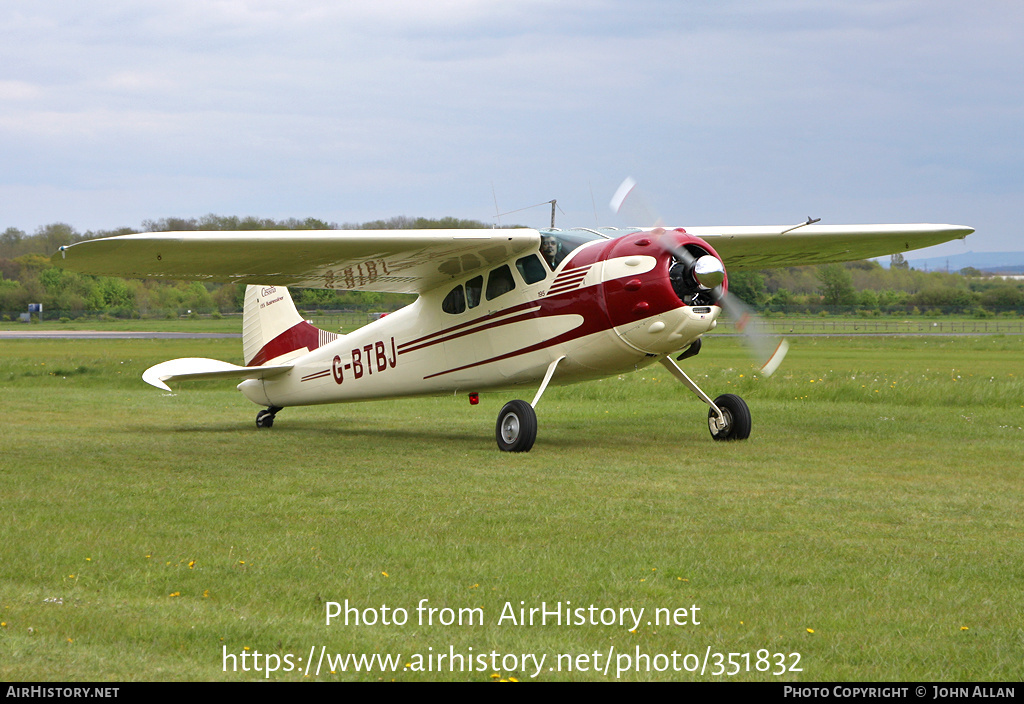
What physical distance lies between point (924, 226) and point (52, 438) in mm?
14289

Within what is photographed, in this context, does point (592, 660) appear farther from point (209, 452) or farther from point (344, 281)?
point (344, 281)

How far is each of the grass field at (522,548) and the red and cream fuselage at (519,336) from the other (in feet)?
3.52

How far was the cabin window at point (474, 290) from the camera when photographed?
1406cm

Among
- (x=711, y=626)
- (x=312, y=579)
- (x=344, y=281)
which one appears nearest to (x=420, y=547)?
(x=312, y=579)

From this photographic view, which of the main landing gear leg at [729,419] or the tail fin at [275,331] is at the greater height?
the tail fin at [275,331]

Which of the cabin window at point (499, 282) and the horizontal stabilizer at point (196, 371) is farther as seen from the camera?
the horizontal stabilizer at point (196, 371)

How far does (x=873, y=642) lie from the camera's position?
4598mm

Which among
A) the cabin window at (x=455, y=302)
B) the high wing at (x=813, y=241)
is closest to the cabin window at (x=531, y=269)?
the cabin window at (x=455, y=302)

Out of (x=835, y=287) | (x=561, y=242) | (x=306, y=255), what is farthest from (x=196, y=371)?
(x=835, y=287)

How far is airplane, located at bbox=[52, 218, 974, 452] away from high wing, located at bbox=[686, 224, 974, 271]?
41mm

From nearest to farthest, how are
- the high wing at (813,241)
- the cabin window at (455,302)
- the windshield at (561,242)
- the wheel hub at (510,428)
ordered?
the wheel hub at (510,428) < the windshield at (561,242) < the cabin window at (455,302) < the high wing at (813,241)

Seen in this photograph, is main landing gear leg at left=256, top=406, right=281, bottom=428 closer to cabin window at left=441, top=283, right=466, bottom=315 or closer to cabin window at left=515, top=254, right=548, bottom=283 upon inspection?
cabin window at left=441, top=283, right=466, bottom=315

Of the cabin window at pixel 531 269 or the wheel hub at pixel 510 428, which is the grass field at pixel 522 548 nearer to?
the wheel hub at pixel 510 428

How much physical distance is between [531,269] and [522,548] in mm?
7068
